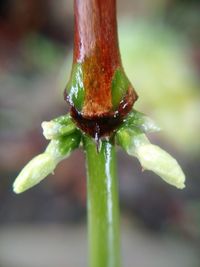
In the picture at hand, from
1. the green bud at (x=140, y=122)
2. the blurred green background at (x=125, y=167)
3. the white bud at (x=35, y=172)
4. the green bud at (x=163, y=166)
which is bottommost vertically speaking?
the green bud at (x=163, y=166)

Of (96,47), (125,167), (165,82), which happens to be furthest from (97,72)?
(165,82)

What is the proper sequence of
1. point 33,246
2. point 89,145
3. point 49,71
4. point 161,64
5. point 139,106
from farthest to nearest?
1. point 49,71
2. point 161,64
3. point 139,106
4. point 33,246
5. point 89,145

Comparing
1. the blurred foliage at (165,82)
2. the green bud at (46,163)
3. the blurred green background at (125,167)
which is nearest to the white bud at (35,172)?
the green bud at (46,163)

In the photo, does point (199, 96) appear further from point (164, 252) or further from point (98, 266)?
point (98, 266)

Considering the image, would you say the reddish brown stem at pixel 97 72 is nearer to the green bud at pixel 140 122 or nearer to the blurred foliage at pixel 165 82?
the green bud at pixel 140 122

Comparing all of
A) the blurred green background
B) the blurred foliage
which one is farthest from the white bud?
the blurred foliage

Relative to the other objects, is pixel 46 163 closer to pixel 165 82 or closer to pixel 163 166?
pixel 163 166

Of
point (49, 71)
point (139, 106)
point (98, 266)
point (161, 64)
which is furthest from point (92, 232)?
point (49, 71)
